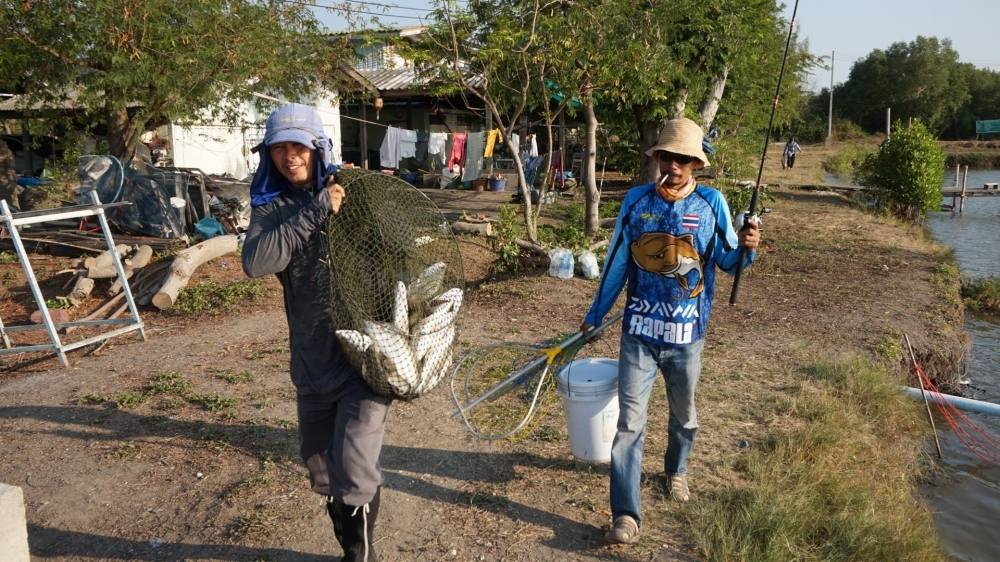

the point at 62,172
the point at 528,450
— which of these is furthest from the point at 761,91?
the point at 528,450

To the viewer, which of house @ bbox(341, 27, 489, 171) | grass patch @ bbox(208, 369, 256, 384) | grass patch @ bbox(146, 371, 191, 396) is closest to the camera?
grass patch @ bbox(146, 371, 191, 396)

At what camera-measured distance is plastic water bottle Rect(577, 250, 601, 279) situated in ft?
29.9

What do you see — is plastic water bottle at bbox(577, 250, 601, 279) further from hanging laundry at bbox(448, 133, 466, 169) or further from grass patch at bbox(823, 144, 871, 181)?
grass patch at bbox(823, 144, 871, 181)

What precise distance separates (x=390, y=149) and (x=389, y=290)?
1613cm

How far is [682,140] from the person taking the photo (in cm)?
328

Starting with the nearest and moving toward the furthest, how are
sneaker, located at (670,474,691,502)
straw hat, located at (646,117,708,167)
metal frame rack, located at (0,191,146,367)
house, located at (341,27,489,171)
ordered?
1. straw hat, located at (646,117,708,167)
2. sneaker, located at (670,474,691,502)
3. metal frame rack, located at (0,191,146,367)
4. house, located at (341,27,489,171)

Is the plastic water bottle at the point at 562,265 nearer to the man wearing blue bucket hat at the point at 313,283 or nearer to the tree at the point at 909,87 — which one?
Answer: the man wearing blue bucket hat at the point at 313,283

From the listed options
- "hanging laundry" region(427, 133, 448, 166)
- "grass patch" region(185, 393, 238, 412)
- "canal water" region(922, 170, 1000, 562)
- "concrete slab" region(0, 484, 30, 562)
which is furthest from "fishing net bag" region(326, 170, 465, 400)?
"hanging laundry" region(427, 133, 448, 166)

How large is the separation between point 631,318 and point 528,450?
130cm

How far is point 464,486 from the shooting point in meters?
3.96

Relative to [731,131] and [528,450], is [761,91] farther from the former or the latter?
[528,450]

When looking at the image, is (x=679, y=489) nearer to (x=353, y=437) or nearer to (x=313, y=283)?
(x=353, y=437)

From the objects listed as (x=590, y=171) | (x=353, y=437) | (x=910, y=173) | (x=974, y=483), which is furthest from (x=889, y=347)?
(x=910, y=173)

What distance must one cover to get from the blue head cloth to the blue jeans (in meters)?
1.55
